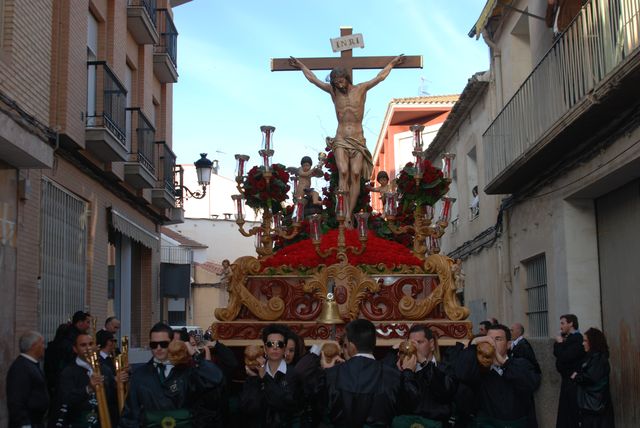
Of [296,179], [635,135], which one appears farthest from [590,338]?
[296,179]

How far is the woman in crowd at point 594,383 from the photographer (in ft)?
26.8

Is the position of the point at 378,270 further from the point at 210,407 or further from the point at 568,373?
the point at 210,407

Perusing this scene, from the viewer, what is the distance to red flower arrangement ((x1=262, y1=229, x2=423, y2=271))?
7.84 metres

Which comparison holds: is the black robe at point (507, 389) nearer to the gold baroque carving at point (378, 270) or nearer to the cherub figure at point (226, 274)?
the gold baroque carving at point (378, 270)

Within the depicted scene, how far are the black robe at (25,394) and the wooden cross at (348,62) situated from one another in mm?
4721

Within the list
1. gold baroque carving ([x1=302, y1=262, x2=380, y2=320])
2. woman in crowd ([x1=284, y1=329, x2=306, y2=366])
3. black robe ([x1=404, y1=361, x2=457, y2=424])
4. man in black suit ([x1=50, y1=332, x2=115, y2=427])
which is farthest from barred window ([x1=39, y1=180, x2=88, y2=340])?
black robe ([x1=404, y1=361, x2=457, y2=424])

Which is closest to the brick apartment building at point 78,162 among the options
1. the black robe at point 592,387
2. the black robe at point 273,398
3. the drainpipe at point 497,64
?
the black robe at point 273,398

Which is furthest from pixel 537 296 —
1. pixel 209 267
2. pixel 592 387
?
pixel 209 267

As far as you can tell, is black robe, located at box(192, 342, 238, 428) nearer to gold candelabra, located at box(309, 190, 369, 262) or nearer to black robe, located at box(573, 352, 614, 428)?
gold candelabra, located at box(309, 190, 369, 262)

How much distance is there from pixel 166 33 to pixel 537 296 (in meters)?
8.92

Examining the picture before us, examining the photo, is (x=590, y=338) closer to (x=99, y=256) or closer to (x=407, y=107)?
(x=99, y=256)

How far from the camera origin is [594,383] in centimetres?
820

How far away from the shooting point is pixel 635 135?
9641 mm

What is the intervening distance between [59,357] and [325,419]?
4162 millimetres
